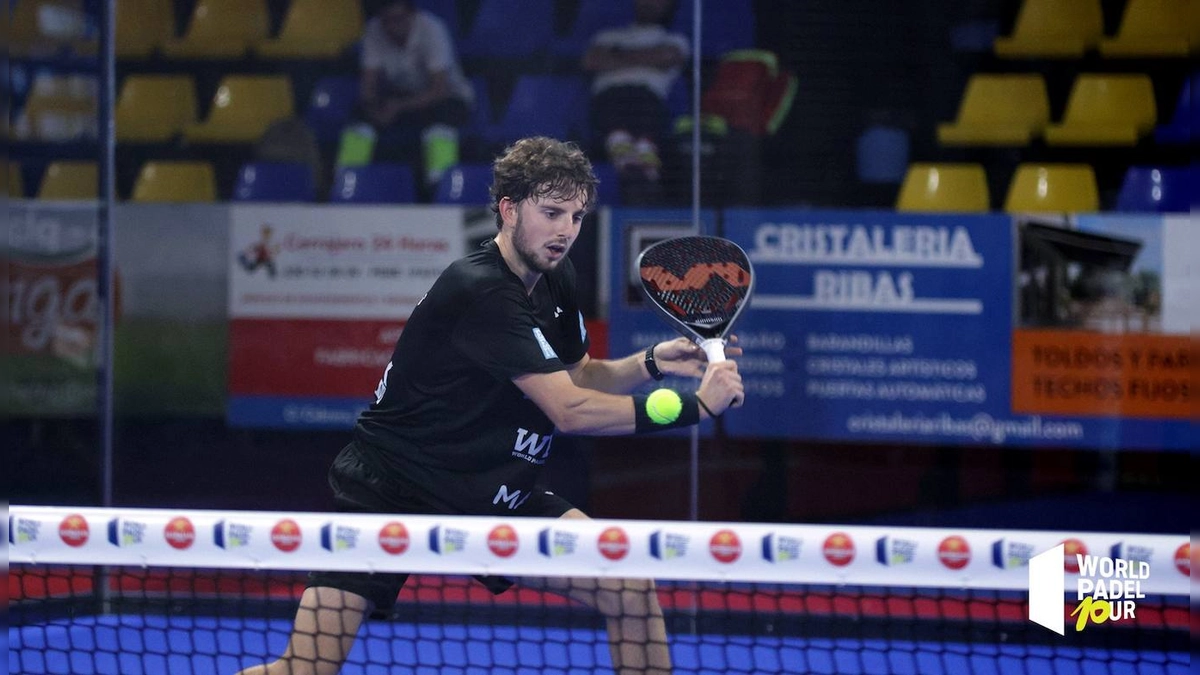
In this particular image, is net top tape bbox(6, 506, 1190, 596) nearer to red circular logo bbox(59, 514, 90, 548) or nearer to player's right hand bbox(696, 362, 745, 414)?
red circular logo bbox(59, 514, 90, 548)

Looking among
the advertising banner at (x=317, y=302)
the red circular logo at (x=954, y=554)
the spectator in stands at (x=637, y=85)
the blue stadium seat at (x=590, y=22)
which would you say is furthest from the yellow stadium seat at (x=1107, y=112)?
the red circular logo at (x=954, y=554)

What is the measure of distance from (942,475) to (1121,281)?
1.04m

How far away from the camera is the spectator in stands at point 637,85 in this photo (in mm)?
6020

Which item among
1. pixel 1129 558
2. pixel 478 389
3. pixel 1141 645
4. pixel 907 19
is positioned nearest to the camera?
pixel 1129 558

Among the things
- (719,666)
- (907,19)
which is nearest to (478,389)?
(719,666)

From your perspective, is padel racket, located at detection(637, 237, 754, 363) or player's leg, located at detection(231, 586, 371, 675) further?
padel racket, located at detection(637, 237, 754, 363)

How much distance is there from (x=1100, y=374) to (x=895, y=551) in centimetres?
314

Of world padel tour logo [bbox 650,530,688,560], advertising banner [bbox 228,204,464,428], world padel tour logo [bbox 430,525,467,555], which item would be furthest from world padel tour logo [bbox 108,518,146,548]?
advertising banner [bbox 228,204,464,428]

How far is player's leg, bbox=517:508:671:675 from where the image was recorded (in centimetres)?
319

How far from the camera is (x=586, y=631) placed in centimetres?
562

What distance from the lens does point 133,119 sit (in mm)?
6555

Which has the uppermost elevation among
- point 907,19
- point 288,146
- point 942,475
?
point 907,19

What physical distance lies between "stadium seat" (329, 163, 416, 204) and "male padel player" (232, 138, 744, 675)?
3.00 metres

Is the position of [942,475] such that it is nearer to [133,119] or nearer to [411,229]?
[411,229]
